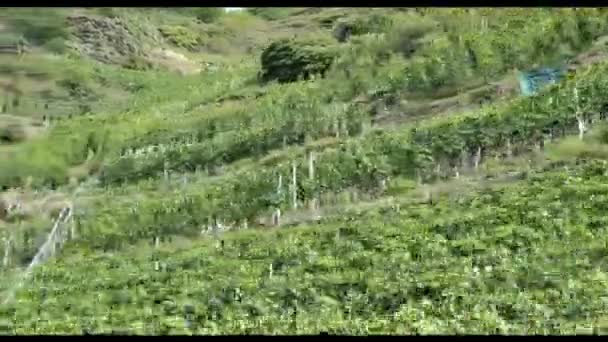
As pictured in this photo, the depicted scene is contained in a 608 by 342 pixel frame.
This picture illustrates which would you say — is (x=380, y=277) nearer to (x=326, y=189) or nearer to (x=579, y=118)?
(x=326, y=189)

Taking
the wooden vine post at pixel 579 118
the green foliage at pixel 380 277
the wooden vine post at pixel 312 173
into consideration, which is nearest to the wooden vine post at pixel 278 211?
the wooden vine post at pixel 312 173

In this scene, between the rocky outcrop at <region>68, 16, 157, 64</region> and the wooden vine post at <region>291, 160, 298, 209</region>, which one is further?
the rocky outcrop at <region>68, 16, 157, 64</region>

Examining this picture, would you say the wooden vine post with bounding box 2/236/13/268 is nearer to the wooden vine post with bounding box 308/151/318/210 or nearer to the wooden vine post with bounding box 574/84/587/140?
the wooden vine post with bounding box 308/151/318/210

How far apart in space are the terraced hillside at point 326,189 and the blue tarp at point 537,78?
0.31 metres

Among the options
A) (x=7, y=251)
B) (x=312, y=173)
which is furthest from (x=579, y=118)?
(x=7, y=251)

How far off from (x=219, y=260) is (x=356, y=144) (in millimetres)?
4839

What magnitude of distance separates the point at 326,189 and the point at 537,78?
20.9 ft

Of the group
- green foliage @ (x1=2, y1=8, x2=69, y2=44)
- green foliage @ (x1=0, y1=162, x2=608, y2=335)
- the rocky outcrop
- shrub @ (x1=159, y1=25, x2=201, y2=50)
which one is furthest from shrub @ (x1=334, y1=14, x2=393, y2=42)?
green foliage @ (x1=2, y1=8, x2=69, y2=44)

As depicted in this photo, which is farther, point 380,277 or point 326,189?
point 326,189

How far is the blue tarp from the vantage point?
17125 mm

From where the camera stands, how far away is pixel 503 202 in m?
11.2

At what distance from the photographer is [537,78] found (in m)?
17.8

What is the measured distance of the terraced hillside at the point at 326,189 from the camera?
7.73 m

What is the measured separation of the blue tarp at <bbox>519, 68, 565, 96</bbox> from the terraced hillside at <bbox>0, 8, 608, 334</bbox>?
312 mm
